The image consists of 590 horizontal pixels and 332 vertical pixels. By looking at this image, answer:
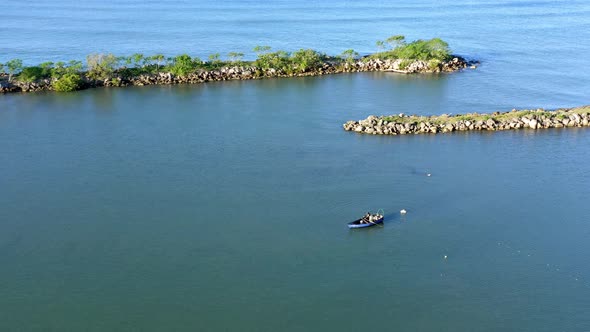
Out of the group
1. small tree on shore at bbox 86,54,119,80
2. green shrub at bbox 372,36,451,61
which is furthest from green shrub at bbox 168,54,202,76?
green shrub at bbox 372,36,451,61

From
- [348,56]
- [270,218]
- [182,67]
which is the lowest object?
[270,218]

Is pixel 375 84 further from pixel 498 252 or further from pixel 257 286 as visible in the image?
pixel 257 286

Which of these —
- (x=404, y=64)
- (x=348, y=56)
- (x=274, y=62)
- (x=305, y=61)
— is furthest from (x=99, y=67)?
(x=404, y=64)

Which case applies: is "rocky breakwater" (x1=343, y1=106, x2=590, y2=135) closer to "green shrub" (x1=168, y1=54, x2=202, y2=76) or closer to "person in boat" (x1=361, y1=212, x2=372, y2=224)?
"person in boat" (x1=361, y1=212, x2=372, y2=224)

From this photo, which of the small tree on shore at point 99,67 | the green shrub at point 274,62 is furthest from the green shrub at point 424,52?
the small tree on shore at point 99,67

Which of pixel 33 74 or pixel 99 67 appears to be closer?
pixel 33 74

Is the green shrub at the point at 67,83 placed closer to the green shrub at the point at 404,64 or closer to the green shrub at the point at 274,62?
the green shrub at the point at 274,62

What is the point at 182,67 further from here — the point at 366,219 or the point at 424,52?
the point at 366,219
